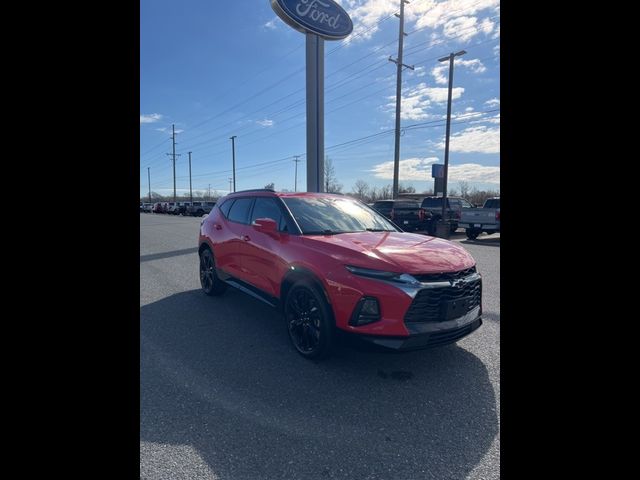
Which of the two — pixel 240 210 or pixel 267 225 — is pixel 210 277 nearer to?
pixel 240 210

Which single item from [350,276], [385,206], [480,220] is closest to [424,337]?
[350,276]

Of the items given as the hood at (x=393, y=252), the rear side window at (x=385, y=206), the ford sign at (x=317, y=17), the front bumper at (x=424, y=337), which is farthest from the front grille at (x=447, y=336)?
the rear side window at (x=385, y=206)

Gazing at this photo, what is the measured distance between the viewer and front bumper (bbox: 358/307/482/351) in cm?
282

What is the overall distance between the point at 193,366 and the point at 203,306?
6.75 ft

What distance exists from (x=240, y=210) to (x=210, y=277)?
1.37 meters

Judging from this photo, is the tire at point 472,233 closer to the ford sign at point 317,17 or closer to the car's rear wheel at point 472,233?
the car's rear wheel at point 472,233

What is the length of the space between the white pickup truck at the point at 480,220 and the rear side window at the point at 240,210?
12047mm

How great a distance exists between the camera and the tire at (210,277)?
5699mm

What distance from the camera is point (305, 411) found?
2.61 metres

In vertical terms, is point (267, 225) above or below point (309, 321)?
above

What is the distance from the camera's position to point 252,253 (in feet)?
14.7
